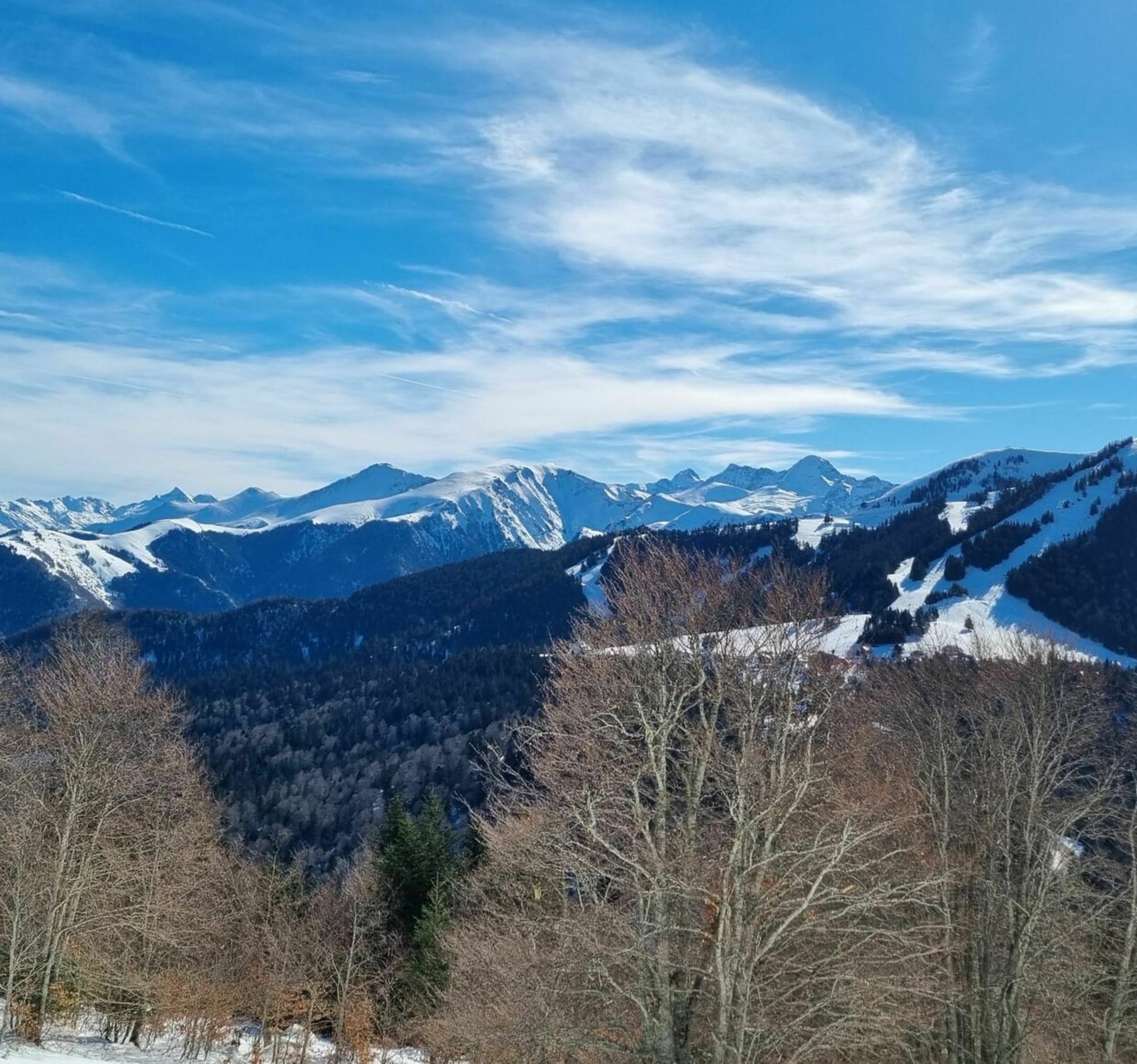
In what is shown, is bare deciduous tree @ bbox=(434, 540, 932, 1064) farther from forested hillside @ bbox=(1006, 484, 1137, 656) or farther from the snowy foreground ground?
forested hillside @ bbox=(1006, 484, 1137, 656)

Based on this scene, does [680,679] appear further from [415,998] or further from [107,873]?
[415,998]

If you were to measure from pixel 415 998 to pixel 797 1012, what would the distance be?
27.7m

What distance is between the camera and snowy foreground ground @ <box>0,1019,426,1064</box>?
62.4ft

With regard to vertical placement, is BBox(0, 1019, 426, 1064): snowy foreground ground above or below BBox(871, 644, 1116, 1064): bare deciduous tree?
below

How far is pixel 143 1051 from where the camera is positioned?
27844 millimetres

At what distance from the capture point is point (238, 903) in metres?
38.7

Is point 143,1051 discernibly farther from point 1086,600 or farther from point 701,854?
point 1086,600

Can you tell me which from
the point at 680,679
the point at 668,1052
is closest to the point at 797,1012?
the point at 668,1052

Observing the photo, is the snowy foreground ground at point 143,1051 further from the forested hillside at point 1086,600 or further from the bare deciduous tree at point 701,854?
the forested hillside at point 1086,600

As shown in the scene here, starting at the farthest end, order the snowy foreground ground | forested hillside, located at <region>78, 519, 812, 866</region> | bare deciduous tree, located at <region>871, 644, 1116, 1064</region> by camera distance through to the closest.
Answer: forested hillside, located at <region>78, 519, 812, 866</region>, bare deciduous tree, located at <region>871, 644, 1116, 1064</region>, the snowy foreground ground

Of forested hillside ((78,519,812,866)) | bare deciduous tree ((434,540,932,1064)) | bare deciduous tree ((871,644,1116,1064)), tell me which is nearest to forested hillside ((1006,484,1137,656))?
forested hillside ((78,519,812,866))

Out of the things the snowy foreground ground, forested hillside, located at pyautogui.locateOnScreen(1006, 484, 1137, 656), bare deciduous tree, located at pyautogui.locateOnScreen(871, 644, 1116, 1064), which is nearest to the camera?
the snowy foreground ground

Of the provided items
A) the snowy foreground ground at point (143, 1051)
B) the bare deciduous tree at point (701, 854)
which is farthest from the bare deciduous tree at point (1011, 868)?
the snowy foreground ground at point (143, 1051)

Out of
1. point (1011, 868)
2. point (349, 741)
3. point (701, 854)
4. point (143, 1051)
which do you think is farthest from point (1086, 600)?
point (143, 1051)
